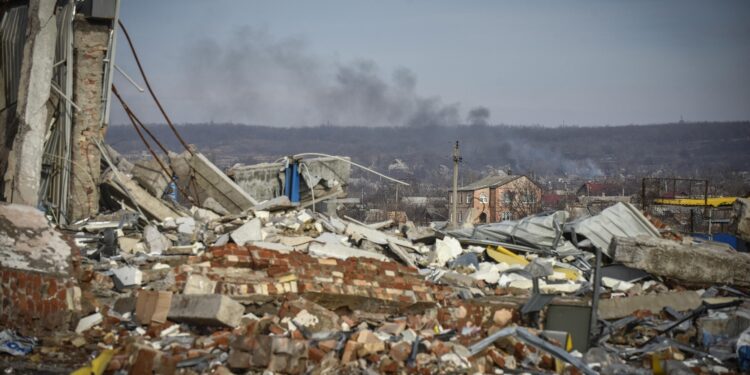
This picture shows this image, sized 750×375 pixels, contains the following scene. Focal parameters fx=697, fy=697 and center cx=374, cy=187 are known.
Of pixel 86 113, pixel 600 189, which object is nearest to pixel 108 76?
pixel 86 113

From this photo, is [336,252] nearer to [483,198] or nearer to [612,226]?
[612,226]

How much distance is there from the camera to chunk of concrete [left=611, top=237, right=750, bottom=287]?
9047mm

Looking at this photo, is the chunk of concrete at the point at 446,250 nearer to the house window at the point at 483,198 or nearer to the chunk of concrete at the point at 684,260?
the chunk of concrete at the point at 684,260

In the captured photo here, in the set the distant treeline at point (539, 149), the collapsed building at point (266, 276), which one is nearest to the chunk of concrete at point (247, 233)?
the collapsed building at point (266, 276)

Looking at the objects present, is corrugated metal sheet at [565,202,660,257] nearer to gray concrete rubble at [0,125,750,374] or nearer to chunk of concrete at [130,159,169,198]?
gray concrete rubble at [0,125,750,374]

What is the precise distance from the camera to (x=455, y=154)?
25.8m

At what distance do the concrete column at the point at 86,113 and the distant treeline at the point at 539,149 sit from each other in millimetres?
123655

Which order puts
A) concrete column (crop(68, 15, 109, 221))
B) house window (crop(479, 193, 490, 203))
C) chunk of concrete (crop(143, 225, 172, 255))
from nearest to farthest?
1. chunk of concrete (crop(143, 225, 172, 255))
2. concrete column (crop(68, 15, 109, 221))
3. house window (crop(479, 193, 490, 203))

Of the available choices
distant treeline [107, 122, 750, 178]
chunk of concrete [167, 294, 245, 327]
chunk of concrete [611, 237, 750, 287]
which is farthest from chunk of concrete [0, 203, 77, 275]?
distant treeline [107, 122, 750, 178]

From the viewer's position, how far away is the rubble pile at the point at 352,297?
18.4 feet

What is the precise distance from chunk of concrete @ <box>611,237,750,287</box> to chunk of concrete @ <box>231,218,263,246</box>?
4870mm

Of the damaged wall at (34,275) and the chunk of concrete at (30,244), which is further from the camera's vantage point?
the chunk of concrete at (30,244)

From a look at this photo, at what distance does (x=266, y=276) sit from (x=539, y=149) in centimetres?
17914

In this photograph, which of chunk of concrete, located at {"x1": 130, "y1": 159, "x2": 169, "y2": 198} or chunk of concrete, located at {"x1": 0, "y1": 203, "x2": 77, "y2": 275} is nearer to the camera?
chunk of concrete, located at {"x1": 0, "y1": 203, "x2": 77, "y2": 275}
